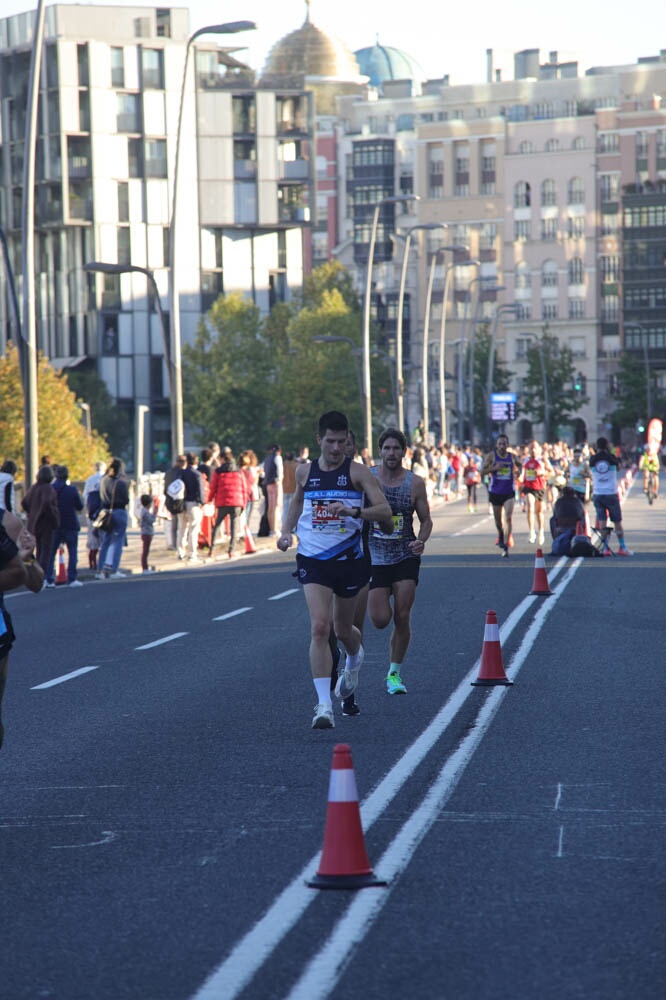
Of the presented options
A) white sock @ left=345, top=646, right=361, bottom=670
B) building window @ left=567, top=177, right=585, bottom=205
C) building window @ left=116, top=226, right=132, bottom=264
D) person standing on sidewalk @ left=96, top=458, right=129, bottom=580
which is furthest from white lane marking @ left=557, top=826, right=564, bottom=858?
building window @ left=567, top=177, right=585, bottom=205

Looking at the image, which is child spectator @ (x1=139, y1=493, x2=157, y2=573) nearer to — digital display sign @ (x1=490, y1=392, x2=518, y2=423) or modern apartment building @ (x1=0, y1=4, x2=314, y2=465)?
modern apartment building @ (x1=0, y1=4, x2=314, y2=465)

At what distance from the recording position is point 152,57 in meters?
95.9

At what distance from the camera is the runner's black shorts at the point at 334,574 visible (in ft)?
36.1

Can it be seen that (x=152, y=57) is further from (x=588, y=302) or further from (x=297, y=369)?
(x=588, y=302)

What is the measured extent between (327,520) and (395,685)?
192 centimetres

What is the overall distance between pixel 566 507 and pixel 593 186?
5185 inches

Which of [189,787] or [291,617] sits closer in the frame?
[189,787]

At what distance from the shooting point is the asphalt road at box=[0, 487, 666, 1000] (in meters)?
5.57

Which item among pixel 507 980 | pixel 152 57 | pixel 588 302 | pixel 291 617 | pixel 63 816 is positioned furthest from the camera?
pixel 588 302

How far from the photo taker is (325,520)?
1097 cm

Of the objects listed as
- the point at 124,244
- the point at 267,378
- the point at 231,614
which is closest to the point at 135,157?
the point at 124,244

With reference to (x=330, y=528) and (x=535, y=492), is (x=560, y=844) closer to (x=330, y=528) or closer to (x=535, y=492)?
(x=330, y=528)

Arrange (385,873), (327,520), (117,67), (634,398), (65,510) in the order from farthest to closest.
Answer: (634,398) < (117,67) < (65,510) < (327,520) < (385,873)

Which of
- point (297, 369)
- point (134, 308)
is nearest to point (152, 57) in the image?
point (134, 308)
